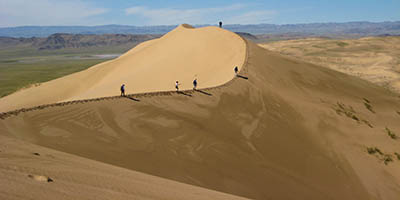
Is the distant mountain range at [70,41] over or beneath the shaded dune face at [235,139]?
over

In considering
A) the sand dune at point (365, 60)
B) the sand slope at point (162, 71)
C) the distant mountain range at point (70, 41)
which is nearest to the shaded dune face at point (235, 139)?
the sand slope at point (162, 71)

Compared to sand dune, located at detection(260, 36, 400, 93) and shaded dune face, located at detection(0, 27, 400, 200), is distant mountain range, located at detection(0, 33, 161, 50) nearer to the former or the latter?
sand dune, located at detection(260, 36, 400, 93)

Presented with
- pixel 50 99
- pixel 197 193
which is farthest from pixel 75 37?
pixel 197 193

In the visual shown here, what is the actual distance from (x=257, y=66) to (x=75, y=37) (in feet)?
599

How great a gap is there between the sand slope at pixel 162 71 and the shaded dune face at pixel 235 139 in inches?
159

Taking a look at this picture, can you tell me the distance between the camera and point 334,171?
9.12 meters

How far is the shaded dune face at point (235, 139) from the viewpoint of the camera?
23.3 feet

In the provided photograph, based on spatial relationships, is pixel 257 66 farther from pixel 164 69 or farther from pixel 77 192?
pixel 77 192

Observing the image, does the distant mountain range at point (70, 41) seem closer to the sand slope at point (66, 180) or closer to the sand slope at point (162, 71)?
the sand slope at point (162, 71)

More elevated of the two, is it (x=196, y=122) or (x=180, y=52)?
(x=180, y=52)

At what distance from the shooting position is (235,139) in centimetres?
948

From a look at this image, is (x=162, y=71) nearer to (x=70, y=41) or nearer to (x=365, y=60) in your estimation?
(x=365, y=60)

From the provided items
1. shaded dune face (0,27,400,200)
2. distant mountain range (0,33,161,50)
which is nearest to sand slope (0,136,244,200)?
shaded dune face (0,27,400,200)

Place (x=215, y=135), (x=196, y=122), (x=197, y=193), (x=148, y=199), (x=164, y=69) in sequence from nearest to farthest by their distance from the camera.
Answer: (x=148, y=199) < (x=197, y=193) < (x=215, y=135) < (x=196, y=122) < (x=164, y=69)
